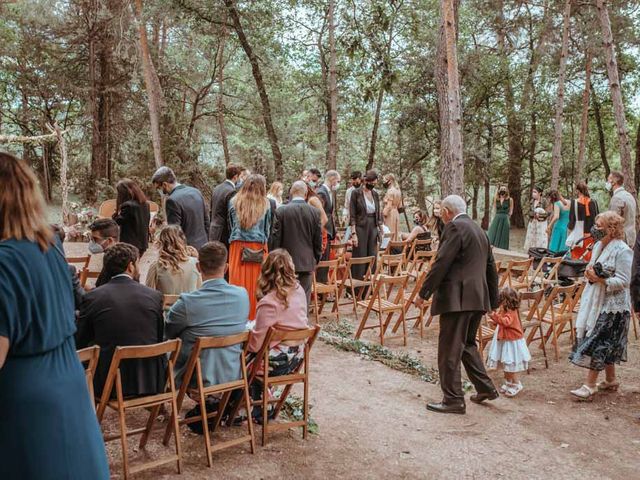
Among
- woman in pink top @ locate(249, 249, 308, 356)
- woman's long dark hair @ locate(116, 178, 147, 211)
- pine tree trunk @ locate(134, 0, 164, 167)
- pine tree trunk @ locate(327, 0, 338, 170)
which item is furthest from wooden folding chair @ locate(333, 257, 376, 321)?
pine tree trunk @ locate(134, 0, 164, 167)

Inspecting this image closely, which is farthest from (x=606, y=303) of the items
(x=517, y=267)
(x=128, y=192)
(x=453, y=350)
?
(x=128, y=192)

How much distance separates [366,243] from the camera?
368 inches

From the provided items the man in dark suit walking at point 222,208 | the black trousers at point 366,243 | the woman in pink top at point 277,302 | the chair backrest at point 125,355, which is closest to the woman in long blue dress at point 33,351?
the chair backrest at point 125,355

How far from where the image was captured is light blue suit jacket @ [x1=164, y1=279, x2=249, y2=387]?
A: 4047 millimetres

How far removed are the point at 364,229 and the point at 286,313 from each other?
477 cm

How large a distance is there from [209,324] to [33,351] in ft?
7.40

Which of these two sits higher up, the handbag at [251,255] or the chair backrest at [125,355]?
the handbag at [251,255]

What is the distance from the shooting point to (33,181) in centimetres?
192

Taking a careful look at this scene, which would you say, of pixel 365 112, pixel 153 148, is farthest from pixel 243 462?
pixel 365 112

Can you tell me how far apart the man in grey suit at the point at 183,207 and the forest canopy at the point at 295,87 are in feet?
30.4

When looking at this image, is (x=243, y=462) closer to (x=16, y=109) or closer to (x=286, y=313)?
(x=286, y=313)

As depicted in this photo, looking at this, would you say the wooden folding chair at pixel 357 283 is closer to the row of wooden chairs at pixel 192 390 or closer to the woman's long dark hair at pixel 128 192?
the woman's long dark hair at pixel 128 192

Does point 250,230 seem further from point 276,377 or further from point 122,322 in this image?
point 122,322

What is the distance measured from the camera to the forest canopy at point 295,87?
725 inches
